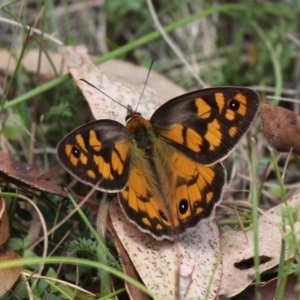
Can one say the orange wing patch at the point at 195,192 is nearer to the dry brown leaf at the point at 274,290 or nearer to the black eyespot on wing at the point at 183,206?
the black eyespot on wing at the point at 183,206

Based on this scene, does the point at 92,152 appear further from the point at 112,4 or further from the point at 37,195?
the point at 112,4

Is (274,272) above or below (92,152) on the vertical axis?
below

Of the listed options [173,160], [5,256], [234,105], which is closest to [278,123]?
[234,105]

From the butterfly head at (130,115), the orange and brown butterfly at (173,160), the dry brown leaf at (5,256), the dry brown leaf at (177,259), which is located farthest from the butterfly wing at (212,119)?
the dry brown leaf at (5,256)

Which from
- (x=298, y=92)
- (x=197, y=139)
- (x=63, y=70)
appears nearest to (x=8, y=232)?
(x=197, y=139)

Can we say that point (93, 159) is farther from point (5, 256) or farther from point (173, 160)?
point (5, 256)

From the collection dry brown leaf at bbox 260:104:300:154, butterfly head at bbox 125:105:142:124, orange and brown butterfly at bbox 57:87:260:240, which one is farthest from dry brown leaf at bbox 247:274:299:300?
butterfly head at bbox 125:105:142:124
